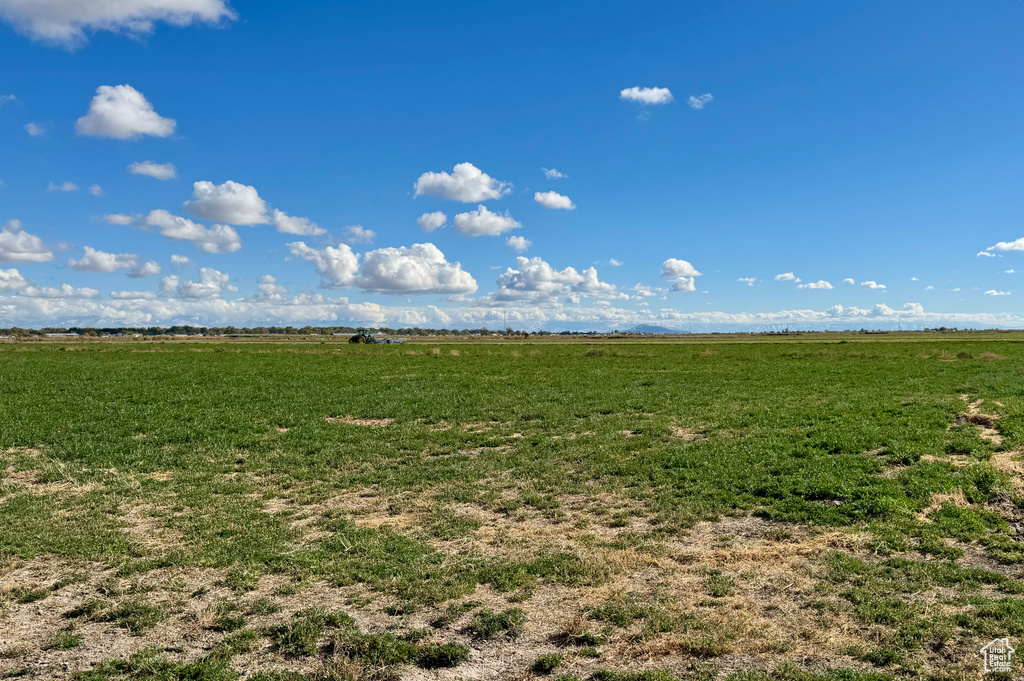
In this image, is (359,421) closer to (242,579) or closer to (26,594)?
(242,579)

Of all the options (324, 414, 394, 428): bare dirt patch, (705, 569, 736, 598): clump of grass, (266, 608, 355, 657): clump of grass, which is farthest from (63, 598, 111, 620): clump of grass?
(324, 414, 394, 428): bare dirt patch

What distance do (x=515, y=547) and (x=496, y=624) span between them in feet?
8.36

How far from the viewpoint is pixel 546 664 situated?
599 centimetres

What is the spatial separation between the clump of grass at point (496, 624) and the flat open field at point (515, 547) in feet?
0.09

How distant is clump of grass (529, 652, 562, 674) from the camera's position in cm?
595

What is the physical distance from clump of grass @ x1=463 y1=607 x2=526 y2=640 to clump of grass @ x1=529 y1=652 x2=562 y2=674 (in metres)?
0.59

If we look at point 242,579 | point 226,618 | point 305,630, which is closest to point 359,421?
point 242,579

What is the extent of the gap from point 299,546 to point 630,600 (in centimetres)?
563

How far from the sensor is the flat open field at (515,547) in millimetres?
6227

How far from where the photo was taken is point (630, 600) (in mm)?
7375

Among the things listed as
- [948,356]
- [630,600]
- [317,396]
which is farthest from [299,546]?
[948,356]

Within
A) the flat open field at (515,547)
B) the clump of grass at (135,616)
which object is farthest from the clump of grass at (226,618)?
the clump of grass at (135,616)

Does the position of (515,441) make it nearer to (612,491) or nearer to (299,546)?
(612,491)

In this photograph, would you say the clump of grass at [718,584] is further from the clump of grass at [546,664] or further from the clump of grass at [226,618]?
the clump of grass at [226,618]
